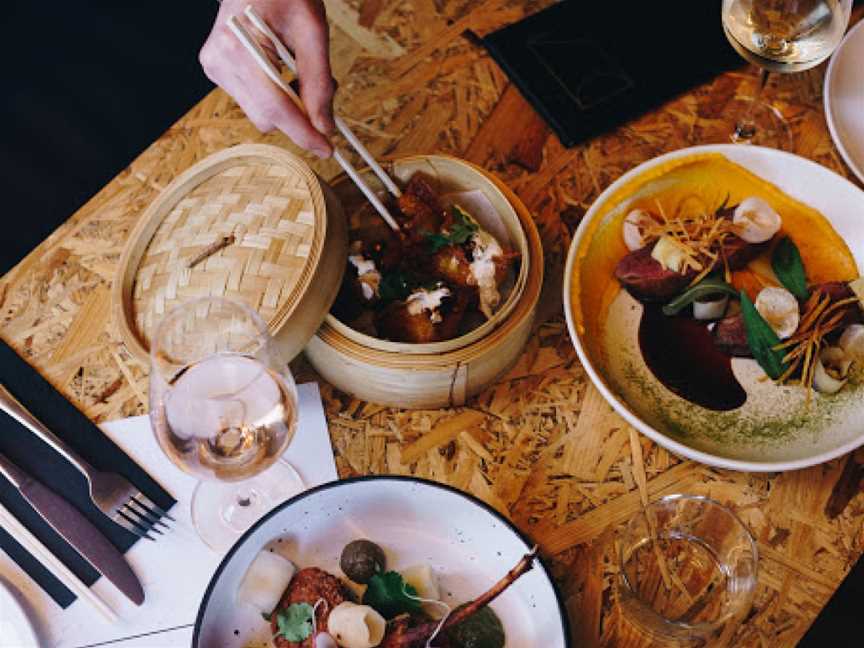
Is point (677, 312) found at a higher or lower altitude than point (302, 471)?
lower

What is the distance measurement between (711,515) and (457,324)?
47 centimetres

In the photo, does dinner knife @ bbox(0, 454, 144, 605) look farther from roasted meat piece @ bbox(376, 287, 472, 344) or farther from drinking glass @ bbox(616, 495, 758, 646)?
drinking glass @ bbox(616, 495, 758, 646)

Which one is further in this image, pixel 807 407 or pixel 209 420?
pixel 807 407

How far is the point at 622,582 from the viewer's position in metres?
1.25

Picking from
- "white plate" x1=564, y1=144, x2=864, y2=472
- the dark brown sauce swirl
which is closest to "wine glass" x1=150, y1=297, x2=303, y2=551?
"white plate" x1=564, y1=144, x2=864, y2=472

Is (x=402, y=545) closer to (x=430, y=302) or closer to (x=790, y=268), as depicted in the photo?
(x=430, y=302)

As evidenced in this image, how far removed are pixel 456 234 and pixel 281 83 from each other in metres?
0.35

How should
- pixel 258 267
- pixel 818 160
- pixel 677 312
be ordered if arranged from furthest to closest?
1. pixel 818 160
2. pixel 677 312
3. pixel 258 267

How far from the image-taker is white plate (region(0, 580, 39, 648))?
128 cm

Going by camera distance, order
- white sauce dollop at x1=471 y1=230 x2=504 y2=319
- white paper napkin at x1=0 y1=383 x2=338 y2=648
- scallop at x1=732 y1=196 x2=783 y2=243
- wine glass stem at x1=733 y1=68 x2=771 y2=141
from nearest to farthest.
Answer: white paper napkin at x1=0 y1=383 x2=338 y2=648 < white sauce dollop at x1=471 y1=230 x2=504 y2=319 < scallop at x1=732 y1=196 x2=783 y2=243 < wine glass stem at x1=733 y1=68 x2=771 y2=141

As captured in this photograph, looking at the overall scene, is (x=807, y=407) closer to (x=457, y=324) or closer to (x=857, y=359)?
(x=857, y=359)

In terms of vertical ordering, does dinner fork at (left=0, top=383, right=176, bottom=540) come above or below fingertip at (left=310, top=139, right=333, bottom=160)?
below

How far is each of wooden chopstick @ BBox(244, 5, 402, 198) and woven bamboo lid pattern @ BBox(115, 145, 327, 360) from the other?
85 millimetres

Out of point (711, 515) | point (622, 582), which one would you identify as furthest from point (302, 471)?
point (711, 515)
